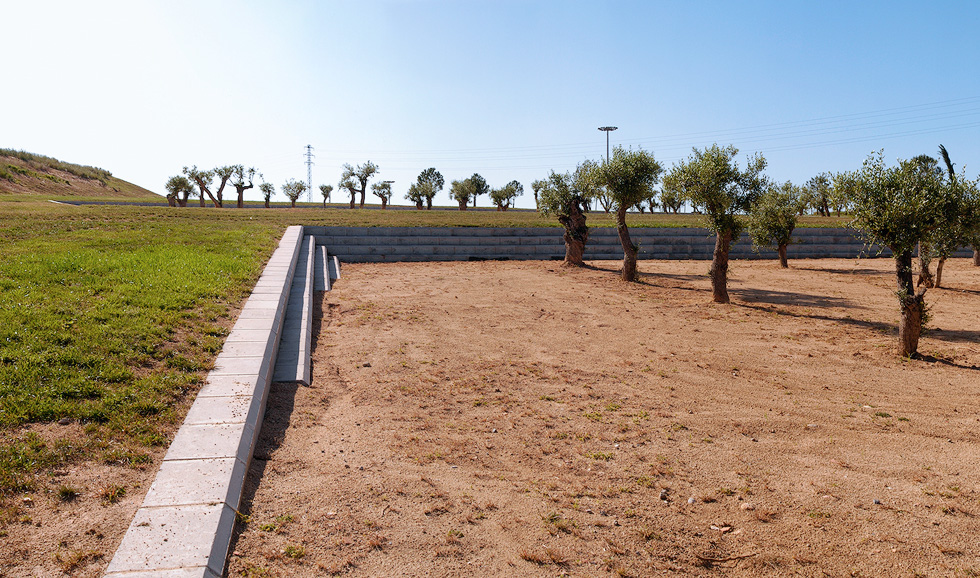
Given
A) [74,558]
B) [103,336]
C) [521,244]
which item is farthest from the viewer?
[521,244]

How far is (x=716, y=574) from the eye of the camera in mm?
3477

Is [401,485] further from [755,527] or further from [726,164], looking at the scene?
[726,164]

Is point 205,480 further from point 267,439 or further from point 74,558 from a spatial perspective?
point 267,439

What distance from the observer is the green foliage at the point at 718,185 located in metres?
12.8

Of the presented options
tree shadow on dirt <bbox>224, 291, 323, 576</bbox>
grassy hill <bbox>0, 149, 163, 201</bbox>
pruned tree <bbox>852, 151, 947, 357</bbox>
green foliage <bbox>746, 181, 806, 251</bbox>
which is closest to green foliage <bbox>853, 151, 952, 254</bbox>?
pruned tree <bbox>852, 151, 947, 357</bbox>

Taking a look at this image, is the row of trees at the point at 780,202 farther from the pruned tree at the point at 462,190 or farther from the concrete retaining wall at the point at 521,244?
the pruned tree at the point at 462,190

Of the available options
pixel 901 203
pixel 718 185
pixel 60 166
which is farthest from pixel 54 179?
pixel 901 203

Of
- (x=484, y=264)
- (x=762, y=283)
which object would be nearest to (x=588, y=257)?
(x=484, y=264)

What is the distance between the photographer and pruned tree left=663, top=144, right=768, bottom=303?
12.8m

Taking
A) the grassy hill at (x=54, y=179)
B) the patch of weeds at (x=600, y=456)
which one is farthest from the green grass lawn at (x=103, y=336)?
the grassy hill at (x=54, y=179)

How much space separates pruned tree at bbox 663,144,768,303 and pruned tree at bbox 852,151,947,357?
3.96m

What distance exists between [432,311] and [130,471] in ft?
25.2

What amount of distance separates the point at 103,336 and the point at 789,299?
14.7 metres

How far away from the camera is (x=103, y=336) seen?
6.08 m
